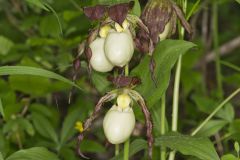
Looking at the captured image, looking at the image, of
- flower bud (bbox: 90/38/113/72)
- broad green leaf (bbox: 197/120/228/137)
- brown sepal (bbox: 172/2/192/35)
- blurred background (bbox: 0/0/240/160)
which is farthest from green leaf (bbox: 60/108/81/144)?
brown sepal (bbox: 172/2/192/35)

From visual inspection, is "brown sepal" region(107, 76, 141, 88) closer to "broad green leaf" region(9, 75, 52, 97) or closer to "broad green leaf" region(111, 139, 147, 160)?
"broad green leaf" region(111, 139, 147, 160)

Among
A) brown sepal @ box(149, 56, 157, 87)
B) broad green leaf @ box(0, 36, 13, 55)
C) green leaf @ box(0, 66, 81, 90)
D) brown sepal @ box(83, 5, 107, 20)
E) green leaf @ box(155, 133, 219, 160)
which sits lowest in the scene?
green leaf @ box(155, 133, 219, 160)

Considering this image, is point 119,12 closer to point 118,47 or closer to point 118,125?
point 118,47

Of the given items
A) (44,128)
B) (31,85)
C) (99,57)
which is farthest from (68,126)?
(99,57)

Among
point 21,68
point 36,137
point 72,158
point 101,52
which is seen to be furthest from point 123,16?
point 36,137

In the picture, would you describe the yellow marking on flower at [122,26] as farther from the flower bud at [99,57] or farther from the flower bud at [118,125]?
the flower bud at [118,125]

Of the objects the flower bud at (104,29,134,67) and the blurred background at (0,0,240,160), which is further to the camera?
the blurred background at (0,0,240,160)
